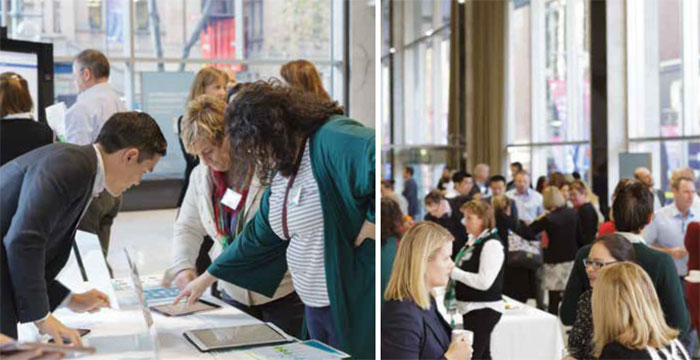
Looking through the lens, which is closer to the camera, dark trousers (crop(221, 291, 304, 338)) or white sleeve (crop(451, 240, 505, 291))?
dark trousers (crop(221, 291, 304, 338))

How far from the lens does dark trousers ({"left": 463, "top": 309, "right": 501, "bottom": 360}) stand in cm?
334

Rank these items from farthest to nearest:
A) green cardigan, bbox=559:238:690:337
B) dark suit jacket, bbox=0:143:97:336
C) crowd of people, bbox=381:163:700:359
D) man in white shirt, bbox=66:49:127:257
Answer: green cardigan, bbox=559:238:690:337 → crowd of people, bbox=381:163:700:359 → man in white shirt, bbox=66:49:127:257 → dark suit jacket, bbox=0:143:97:336

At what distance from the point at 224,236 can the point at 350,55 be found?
0.79 meters

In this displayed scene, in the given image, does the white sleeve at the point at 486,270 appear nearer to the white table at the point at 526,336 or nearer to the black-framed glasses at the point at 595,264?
the white table at the point at 526,336

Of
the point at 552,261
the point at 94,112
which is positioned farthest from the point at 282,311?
the point at 552,261

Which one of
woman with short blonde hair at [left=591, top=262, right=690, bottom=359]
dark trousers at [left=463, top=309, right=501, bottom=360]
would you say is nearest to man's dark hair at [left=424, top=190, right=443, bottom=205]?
dark trousers at [left=463, top=309, right=501, bottom=360]

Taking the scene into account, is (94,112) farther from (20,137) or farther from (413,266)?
Result: (413,266)

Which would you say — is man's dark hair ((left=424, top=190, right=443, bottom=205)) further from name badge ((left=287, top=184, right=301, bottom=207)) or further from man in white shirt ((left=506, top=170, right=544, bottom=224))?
name badge ((left=287, top=184, right=301, bottom=207))

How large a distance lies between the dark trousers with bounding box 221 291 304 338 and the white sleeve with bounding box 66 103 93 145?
2.30 feet

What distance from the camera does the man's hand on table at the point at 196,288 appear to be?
2492 millimetres

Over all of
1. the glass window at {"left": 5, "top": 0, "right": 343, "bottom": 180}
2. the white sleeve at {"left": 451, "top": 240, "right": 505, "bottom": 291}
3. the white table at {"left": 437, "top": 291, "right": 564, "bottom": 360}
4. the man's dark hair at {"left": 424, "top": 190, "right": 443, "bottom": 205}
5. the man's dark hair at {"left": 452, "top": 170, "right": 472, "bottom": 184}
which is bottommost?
the white table at {"left": 437, "top": 291, "right": 564, "bottom": 360}

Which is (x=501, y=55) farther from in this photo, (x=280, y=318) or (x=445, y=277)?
(x=280, y=318)

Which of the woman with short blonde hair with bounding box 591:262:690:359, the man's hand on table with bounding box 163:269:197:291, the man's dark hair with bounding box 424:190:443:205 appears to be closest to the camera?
the man's hand on table with bounding box 163:269:197:291

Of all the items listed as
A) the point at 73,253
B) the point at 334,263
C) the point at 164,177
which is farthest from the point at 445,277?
the point at 73,253
